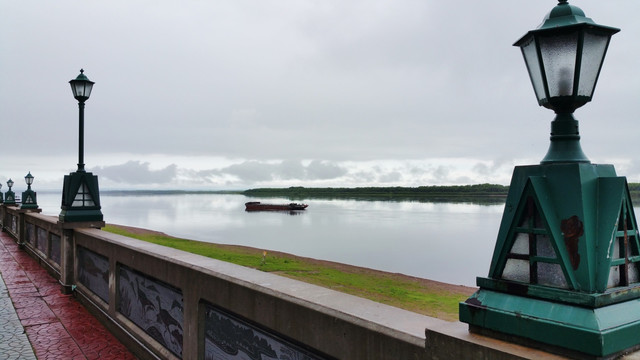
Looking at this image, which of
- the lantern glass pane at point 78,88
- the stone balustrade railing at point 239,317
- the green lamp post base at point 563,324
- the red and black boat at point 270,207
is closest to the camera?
the green lamp post base at point 563,324

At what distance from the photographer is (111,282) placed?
243 inches

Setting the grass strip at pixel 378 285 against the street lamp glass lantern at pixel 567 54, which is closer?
the street lamp glass lantern at pixel 567 54

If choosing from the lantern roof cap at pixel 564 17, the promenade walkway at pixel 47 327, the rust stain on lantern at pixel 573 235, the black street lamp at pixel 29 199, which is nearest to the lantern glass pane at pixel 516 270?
the rust stain on lantern at pixel 573 235

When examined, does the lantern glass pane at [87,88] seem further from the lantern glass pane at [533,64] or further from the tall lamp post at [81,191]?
the lantern glass pane at [533,64]

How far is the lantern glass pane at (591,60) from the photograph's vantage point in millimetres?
1749

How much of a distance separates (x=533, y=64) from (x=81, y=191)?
9074 mm

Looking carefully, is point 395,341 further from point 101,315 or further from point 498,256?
point 101,315

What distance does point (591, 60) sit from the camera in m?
1.78

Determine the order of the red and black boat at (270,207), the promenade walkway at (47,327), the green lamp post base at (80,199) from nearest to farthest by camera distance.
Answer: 1. the promenade walkway at (47,327)
2. the green lamp post base at (80,199)
3. the red and black boat at (270,207)

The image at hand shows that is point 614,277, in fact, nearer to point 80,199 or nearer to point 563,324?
point 563,324

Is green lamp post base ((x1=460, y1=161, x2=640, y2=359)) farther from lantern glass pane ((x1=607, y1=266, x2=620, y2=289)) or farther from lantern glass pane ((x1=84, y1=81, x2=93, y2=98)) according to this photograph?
lantern glass pane ((x1=84, y1=81, x2=93, y2=98))

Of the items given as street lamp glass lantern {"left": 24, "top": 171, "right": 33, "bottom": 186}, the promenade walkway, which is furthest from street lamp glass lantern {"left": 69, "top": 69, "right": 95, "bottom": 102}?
street lamp glass lantern {"left": 24, "top": 171, "right": 33, "bottom": 186}

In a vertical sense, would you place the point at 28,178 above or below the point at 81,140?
below

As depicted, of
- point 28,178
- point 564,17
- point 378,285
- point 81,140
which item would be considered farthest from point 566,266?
point 28,178
